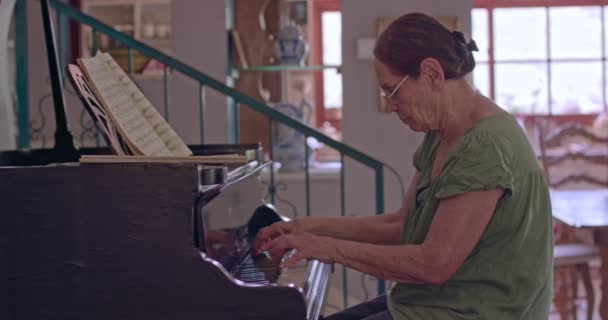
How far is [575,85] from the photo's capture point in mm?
8406

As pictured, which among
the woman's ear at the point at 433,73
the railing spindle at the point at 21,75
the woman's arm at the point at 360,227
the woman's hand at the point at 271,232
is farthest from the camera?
the railing spindle at the point at 21,75

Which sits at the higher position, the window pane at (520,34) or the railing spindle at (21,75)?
the window pane at (520,34)

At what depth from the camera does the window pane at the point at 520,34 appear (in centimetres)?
845

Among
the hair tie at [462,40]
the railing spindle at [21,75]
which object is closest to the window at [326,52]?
the railing spindle at [21,75]

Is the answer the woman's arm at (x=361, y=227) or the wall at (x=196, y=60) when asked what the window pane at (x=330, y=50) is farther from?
the woman's arm at (x=361, y=227)

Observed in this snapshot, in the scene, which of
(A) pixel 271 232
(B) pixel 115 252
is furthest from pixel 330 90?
(B) pixel 115 252

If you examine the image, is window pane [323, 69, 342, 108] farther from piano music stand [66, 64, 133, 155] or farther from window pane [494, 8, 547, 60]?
piano music stand [66, 64, 133, 155]

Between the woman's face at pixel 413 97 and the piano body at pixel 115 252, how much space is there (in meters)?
0.49

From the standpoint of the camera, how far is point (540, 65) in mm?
8453

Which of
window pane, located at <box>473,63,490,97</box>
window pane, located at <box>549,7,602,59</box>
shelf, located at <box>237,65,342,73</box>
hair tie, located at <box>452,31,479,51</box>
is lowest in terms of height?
hair tie, located at <box>452,31,479,51</box>

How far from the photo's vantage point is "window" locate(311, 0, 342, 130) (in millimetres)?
8477

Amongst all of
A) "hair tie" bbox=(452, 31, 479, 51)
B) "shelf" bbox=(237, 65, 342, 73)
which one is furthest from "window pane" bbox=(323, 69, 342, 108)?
"hair tie" bbox=(452, 31, 479, 51)

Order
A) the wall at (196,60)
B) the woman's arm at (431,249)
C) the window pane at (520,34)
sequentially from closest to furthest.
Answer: the woman's arm at (431,249), the wall at (196,60), the window pane at (520,34)

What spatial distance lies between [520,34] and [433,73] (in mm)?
7221
